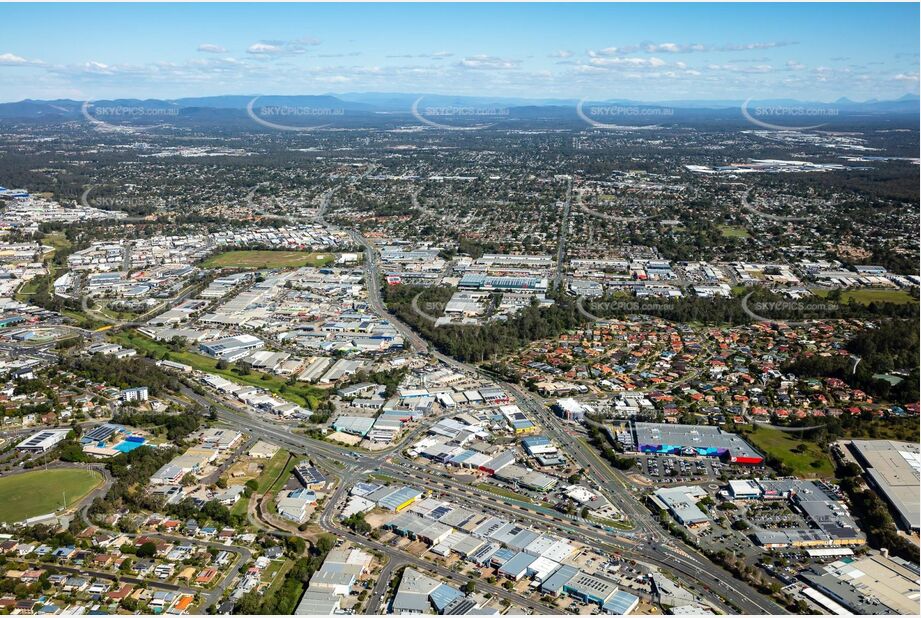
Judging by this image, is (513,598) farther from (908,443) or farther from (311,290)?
(311,290)

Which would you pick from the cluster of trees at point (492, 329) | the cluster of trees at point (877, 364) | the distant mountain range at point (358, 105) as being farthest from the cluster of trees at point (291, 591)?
the distant mountain range at point (358, 105)

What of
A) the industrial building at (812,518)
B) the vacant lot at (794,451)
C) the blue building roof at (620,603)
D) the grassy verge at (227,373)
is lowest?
the grassy verge at (227,373)

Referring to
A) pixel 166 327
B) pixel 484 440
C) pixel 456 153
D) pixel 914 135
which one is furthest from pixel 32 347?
pixel 914 135

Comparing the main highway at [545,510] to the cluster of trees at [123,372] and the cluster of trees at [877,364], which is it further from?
the cluster of trees at [877,364]

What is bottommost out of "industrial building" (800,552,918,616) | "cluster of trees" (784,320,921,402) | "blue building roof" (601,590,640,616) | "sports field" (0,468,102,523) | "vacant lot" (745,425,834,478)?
"vacant lot" (745,425,834,478)

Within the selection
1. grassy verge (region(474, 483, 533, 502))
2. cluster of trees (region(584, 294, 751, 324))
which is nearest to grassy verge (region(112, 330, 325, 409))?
grassy verge (region(474, 483, 533, 502))

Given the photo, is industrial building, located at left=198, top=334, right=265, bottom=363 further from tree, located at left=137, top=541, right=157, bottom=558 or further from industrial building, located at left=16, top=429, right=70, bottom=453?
tree, located at left=137, top=541, right=157, bottom=558
